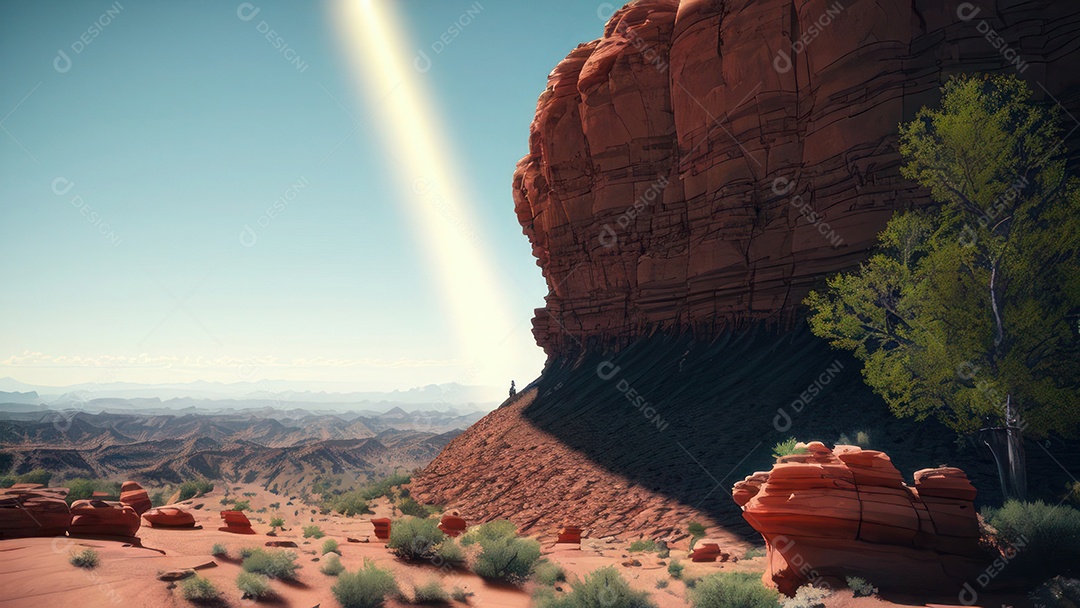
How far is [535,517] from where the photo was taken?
2378 centimetres

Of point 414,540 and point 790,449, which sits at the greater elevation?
point 790,449

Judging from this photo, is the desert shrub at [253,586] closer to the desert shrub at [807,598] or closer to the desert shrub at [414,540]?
the desert shrub at [414,540]

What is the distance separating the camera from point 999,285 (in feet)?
44.9

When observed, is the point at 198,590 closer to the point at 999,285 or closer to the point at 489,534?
the point at 489,534

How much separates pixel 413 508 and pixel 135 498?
13.8 m

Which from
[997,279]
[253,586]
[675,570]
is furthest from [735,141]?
[253,586]

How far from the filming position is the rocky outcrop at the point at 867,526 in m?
9.88

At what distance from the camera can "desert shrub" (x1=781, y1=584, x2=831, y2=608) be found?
8938mm

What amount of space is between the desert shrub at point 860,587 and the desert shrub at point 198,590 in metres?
10.7

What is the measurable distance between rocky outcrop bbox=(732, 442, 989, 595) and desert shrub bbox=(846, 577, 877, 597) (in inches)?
14.4

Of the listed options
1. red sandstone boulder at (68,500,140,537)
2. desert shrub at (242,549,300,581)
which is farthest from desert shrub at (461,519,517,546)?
red sandstone boulder at (68,500,140,537)

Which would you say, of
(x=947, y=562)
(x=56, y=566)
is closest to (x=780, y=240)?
(x=947, y=562)

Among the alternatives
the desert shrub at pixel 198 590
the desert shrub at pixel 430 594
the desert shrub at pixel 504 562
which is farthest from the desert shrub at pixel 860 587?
the desert shrub at pixel 198 590

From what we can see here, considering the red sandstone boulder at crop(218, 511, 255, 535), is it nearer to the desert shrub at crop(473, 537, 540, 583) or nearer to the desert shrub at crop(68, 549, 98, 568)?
the desert shrub at crop(68, 549, 98, 568)
